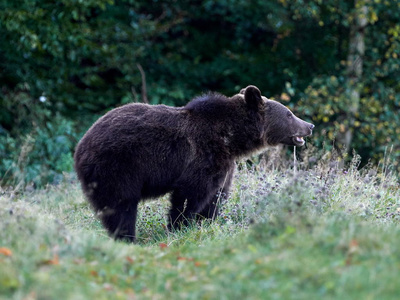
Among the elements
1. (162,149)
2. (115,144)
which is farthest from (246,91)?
(115,144)

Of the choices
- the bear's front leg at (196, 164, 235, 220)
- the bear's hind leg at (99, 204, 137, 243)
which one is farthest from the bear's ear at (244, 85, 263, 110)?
the bear's hind leg at (99, 204, 137, 243)

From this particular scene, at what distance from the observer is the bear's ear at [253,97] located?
25.9 feet

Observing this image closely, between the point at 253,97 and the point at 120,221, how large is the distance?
101 inches

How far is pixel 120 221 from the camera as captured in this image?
6922mm

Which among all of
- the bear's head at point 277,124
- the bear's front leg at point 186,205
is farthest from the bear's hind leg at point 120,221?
the bear's head at point 277,124

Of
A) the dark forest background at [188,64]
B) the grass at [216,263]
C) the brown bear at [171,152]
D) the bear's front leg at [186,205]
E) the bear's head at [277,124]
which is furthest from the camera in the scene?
the dark forest background at [188,64]

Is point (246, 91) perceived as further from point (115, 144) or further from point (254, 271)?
point (254, 271)

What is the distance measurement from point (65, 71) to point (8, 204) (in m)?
9.02

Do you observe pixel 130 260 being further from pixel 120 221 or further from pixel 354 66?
pixel 354 66

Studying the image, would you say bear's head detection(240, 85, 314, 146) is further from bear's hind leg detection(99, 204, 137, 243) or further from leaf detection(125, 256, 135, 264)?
leaf detection(125, 256, 135, 264)

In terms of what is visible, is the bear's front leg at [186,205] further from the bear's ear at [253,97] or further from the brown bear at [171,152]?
the bear's ear at [253,97]

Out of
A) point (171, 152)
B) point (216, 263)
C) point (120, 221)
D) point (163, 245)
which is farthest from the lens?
point (171, 152)

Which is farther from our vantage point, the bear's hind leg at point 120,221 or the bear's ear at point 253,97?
the bear's ear at point 253,97

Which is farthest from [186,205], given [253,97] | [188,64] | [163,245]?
[188,64]
